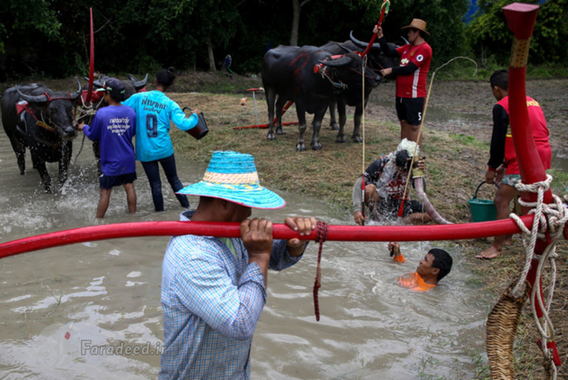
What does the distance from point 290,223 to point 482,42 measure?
29.4 metres

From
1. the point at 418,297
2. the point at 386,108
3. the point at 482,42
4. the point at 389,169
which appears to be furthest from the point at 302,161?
the point at 482,42

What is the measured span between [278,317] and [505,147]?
2825 mm

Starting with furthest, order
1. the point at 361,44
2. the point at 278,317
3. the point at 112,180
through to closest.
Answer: the point at 361,44 < the point at 112,180 < the point at 278,317

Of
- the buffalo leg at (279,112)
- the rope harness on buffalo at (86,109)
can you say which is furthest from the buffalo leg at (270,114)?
the rope harness on buffalo at (86,109)

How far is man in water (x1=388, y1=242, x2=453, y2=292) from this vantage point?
4.01 meters

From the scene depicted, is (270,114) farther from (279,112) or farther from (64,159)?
(64,159)

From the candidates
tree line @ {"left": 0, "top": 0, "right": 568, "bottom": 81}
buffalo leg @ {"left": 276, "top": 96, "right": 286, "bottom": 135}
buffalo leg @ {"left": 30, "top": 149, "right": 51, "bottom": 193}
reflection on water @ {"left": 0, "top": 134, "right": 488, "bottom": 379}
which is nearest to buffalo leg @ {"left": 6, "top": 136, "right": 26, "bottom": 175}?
buffalo leg @ {"left": 30, "top": 149, "right": 51, "bottom": 193}

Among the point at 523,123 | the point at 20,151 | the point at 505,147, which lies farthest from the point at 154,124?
the point at 523,123

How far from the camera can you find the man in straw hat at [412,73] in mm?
6375

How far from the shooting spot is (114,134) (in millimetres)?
5309

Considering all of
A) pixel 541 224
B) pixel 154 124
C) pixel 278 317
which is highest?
pixel 541 224

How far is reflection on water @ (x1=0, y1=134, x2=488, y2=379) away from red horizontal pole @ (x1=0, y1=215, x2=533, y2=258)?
5.10 ft

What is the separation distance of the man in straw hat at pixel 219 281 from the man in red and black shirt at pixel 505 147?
10.8 feet

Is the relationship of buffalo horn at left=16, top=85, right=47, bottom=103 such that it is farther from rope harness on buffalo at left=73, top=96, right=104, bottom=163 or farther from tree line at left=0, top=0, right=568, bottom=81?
tree line at left=0, top=0, right=568, bottom=81
